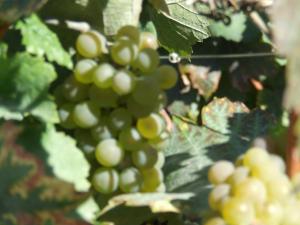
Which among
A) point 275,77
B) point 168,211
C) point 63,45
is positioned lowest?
point 275,77

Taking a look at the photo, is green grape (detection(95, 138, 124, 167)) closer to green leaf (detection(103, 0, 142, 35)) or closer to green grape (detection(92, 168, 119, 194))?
green grape (detection(92, 168, 119, 194))

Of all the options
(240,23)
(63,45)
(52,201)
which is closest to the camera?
(52,201)

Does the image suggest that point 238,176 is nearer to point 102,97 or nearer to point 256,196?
point 256,196

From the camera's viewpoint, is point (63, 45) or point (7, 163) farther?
point (63, 45)

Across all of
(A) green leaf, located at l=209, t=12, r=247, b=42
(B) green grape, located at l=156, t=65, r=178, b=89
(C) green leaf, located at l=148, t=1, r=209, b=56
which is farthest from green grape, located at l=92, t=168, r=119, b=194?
(A) green leaf, located at l=209, t=12, r=247, b=42

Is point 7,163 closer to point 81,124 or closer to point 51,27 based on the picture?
point 81,124

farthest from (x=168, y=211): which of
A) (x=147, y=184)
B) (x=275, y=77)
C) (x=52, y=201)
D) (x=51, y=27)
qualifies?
(x=275, y=77)

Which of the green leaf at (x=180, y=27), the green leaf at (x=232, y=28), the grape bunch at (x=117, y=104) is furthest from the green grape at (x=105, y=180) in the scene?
the green leaf at (x=232, y=28)

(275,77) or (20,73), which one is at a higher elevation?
(20,73)
